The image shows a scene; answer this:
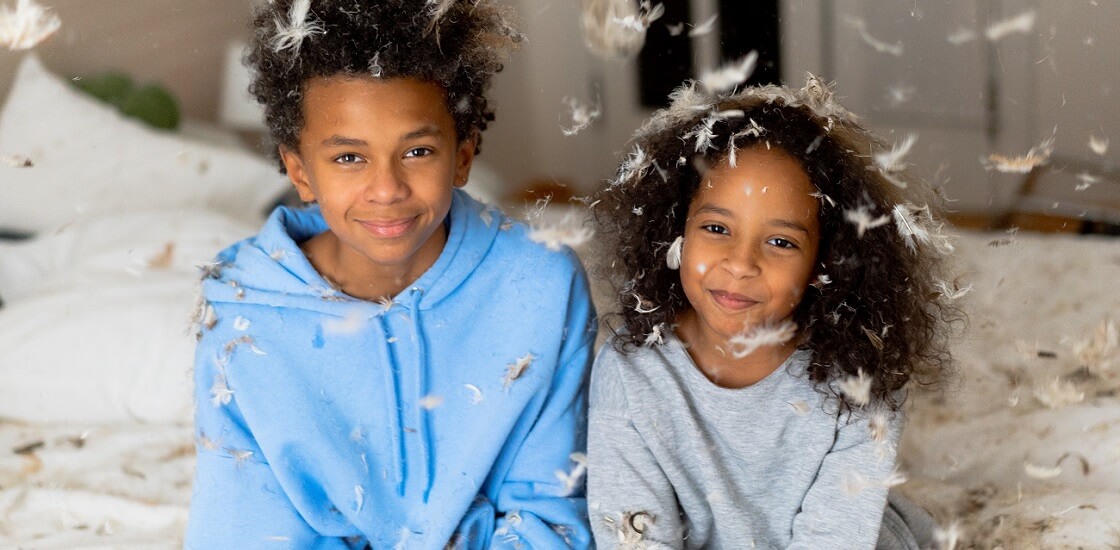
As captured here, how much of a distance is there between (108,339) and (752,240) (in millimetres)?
1227

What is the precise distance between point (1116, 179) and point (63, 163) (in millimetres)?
2333

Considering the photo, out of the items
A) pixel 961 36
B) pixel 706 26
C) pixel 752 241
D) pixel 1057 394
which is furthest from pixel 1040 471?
pixel 706 26

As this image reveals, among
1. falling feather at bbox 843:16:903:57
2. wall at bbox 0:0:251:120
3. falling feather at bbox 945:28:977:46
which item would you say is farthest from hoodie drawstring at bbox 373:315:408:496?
falling feather at bbox 843:16:903:57

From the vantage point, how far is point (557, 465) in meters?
1.44

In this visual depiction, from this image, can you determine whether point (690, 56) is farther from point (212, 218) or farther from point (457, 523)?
point (457, 523)

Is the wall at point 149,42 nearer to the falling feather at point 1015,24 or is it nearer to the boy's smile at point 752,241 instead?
the boy's smile at point 752,241

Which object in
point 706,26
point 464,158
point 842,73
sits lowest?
point 464,158

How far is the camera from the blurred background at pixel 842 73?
95.6 inches

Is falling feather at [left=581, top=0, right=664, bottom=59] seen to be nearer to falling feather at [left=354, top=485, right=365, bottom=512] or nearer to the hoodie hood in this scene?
the hoodie hood

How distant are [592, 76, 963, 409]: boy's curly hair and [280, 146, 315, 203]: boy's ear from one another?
407mm

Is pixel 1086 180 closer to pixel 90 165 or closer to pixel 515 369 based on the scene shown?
pixel 515 369

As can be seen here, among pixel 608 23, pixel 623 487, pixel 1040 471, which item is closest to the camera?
pixel 623 487

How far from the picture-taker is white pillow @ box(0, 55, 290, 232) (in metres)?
2.37

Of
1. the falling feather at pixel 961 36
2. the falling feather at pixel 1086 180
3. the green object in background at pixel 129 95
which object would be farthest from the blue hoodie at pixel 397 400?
the falling feather at pixel 961 36
